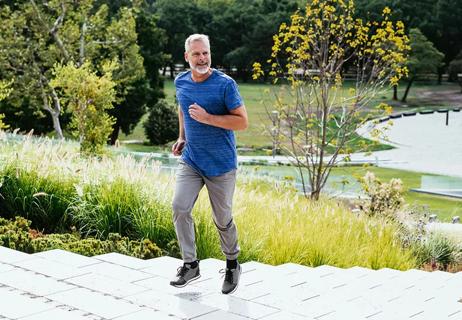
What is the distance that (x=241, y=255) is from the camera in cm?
771

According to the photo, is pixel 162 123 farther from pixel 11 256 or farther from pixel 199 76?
pixel 199 76

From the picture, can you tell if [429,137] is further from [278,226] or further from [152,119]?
[278,226]

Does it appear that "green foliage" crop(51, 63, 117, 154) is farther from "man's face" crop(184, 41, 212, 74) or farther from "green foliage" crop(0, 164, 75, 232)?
"man's face" crop(184, 41, 212, 74)

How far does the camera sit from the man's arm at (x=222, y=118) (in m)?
5.32

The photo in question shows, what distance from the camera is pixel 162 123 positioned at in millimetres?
43188

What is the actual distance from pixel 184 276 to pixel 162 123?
124 feet

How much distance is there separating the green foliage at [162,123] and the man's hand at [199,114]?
3753 centimetres

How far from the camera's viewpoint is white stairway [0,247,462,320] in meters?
5.07

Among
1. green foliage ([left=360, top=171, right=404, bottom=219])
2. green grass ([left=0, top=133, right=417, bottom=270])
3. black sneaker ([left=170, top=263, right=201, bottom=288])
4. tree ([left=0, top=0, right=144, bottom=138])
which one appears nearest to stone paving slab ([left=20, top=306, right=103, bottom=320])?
black sneaker ([left=170, top=263, right=201, bottom=288])

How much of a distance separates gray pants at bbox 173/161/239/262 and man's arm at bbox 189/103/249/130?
0.40m

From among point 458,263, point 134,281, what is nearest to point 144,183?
point 134,281

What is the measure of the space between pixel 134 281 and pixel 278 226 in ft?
10.1

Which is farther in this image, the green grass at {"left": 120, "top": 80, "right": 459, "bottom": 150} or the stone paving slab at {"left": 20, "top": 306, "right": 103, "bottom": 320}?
the green grass at {"left": 120, "top": 80, "right": 459, "bottom": 150}

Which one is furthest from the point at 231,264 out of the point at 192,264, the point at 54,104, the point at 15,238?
the point at 54,104
